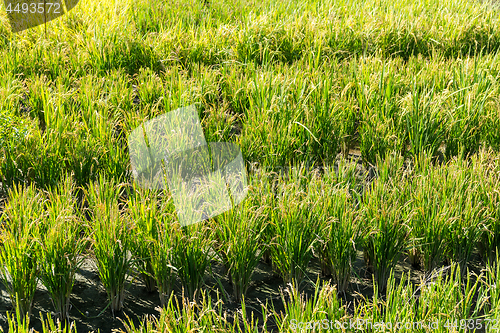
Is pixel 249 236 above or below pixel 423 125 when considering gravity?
below

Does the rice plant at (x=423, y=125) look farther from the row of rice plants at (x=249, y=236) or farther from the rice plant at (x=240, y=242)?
the rice plant at (x=240, y=242)

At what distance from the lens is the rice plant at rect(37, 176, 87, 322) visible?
1829 mm

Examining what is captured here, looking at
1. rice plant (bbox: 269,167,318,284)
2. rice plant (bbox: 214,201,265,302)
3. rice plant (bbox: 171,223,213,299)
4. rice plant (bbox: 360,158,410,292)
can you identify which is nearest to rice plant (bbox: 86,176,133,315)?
rice plant (bbox: 171,223,213,299)

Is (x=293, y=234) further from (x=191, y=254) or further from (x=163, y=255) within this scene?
(x=163, y=255)

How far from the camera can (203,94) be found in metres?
3.17

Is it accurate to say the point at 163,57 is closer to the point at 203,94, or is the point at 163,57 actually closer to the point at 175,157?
the point at 203,94

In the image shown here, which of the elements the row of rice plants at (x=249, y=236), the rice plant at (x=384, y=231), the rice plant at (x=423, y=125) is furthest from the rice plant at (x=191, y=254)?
the rice plant at (x=423, y=125)

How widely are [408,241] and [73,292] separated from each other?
1474mm

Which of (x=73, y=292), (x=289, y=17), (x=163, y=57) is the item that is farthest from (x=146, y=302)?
(x=289, y=17)

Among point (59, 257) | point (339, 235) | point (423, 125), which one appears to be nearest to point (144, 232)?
point (59, 257)

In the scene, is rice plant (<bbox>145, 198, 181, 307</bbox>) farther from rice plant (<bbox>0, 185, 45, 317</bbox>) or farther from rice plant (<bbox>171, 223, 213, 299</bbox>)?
rice plant (<bbox>0, 185, 45, 317</bbox>)

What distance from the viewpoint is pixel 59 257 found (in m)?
1.86

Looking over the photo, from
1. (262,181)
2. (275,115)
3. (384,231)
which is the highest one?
(275,115)

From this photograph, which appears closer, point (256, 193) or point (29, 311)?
point (29, 311)
